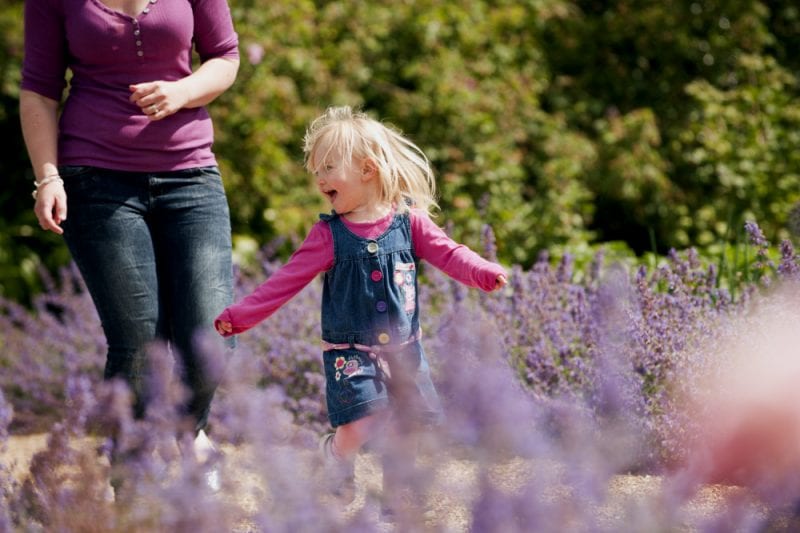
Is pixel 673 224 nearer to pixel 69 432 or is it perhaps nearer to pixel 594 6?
pixel 594 6

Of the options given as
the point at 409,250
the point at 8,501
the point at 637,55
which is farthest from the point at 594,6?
the point at 8,501

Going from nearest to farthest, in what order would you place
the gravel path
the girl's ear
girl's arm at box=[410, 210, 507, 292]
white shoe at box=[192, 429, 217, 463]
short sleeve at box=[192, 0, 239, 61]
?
the gravel path → girl's arm at box=[410, 210, 507, 292] → the girl's ear → short sleeve at box=[192, 0, 239, 61] → white shoe at box=[192, 429, 217, 463]

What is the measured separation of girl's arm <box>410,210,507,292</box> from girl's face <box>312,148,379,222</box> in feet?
0.40

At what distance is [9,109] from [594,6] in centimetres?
375

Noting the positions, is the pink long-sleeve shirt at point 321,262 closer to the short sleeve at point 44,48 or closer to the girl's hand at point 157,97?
the girl's hand at point 157,97

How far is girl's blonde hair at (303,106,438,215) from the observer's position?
2787 millimetres

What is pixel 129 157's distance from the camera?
2.86 metres

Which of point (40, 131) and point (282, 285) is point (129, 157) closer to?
point (40, 131)

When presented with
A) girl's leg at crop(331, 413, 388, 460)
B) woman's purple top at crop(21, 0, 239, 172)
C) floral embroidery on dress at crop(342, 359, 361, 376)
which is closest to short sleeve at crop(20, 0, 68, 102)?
woman's purple top at crop(21, 0, 239, 172)

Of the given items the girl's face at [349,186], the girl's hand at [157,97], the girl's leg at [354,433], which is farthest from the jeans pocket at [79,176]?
the girl's leg at [354,433]

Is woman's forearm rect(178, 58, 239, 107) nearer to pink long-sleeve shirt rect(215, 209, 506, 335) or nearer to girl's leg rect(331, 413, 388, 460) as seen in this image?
pink long-sleeve shirt rect(215, 209, 506, 335)

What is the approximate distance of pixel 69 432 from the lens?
2.07 metres

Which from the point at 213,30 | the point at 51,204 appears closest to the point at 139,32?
the point at 213,30

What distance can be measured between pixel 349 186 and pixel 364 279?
0.80 ft
